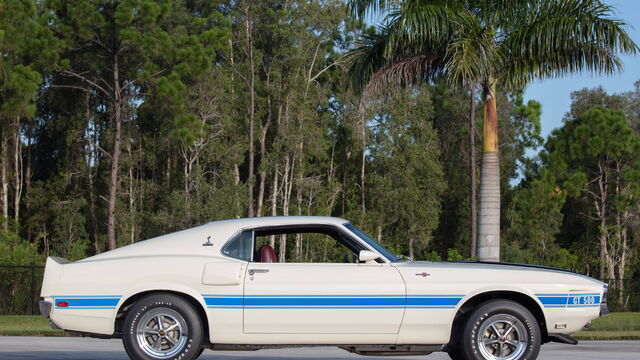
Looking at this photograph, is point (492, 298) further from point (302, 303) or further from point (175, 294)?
point (175, 294)

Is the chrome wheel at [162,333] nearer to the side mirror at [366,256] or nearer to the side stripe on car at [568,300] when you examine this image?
the side mirror at [366,256]

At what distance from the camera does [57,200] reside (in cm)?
5700

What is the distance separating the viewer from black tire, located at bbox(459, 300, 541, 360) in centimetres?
904

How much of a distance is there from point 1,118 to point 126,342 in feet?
153

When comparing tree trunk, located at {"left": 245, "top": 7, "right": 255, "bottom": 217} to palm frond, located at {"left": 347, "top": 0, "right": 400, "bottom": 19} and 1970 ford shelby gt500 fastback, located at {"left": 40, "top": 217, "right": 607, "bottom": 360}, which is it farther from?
1970 ford shelby gt500 fastback, located at {"left": 40, "top": 217, "right": 607, "bottom": 360}

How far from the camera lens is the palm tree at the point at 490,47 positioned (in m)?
19.5

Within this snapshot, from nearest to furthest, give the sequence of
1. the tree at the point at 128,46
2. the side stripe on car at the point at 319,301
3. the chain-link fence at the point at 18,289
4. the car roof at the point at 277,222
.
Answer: the side stripe on car at the point at 319,301, the car roof at the point at 277,222, the chain-link fence at the point at 18,289, the tree at the point at 128,46

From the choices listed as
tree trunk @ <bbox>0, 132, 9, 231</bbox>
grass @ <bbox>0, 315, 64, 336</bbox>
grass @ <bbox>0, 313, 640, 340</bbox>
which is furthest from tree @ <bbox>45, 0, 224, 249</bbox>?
grass @ <bbox>0, 313, 640, 340</bbox>

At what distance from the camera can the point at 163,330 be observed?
906 centimetres

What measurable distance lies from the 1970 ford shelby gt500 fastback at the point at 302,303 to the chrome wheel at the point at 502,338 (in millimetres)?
10

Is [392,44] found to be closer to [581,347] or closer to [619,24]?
[619,24]

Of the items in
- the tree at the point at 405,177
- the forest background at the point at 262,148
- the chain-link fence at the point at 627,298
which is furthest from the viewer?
the tree at the point at 405,177

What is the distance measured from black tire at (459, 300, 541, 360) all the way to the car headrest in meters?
2.07

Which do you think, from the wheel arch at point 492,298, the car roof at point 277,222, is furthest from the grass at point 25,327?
the wheel arch at point 492,298
